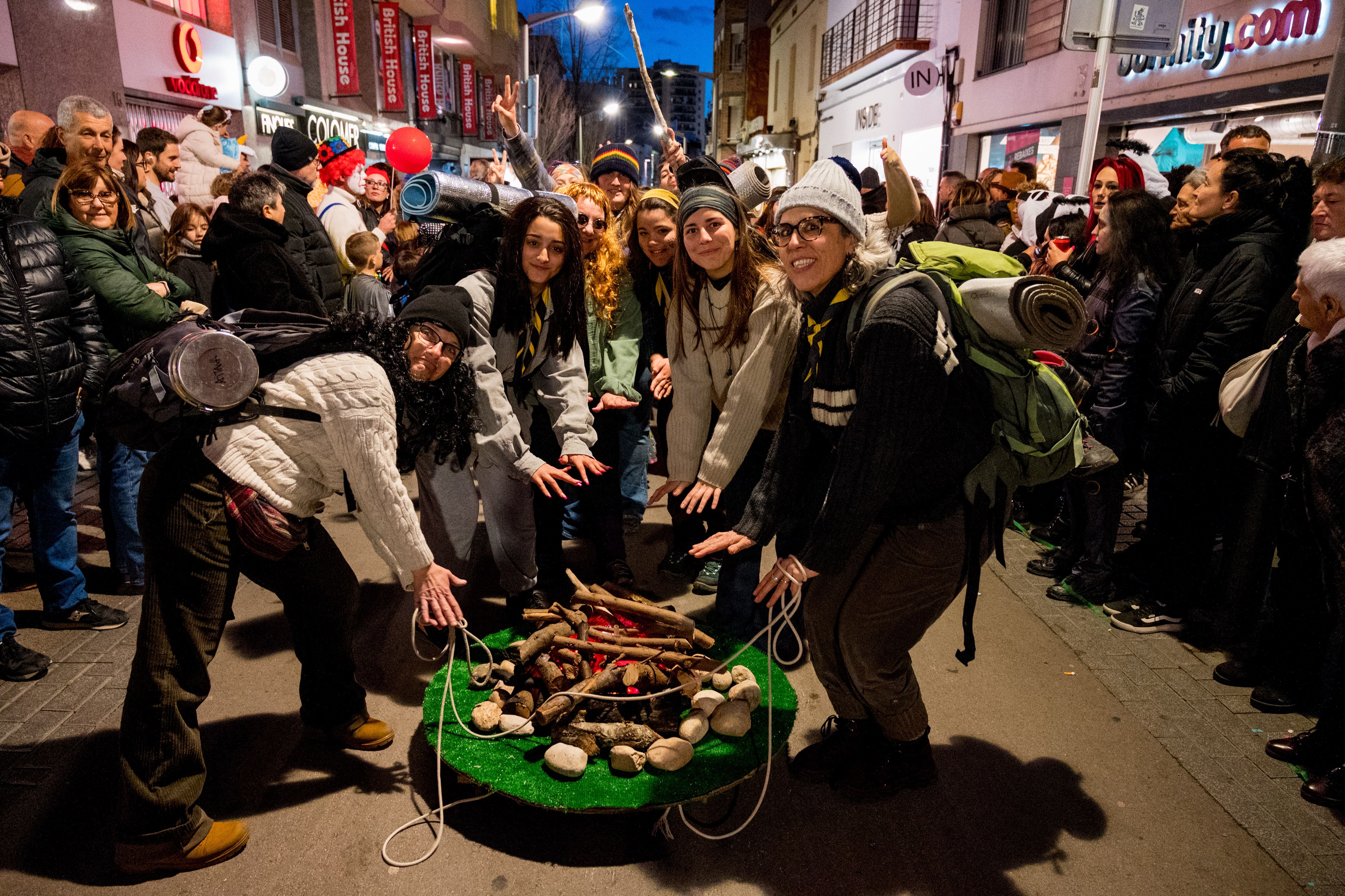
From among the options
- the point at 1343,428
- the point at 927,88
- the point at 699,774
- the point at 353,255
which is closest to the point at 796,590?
the point at 699,774

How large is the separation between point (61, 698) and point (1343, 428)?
4732 mm

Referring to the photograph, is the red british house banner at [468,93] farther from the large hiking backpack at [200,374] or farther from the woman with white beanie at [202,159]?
the large hiking backpack at [200,374]

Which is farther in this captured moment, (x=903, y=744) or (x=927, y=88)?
(x=927, y=88)

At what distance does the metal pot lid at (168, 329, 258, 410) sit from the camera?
202 cm

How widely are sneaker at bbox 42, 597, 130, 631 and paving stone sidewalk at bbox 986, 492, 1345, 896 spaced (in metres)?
4.45

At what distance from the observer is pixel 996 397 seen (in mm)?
2268

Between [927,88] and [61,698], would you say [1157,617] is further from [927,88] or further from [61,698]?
[927,88]

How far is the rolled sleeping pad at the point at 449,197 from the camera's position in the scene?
126 inches

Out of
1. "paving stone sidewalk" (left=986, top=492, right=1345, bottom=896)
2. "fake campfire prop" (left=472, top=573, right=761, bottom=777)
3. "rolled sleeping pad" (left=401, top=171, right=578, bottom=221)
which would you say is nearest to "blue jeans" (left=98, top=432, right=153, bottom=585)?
"rolled sleeping pad" (left=401, top=171, right=578, bottom=221)

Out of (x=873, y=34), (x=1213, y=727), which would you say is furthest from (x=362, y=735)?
(x=873, y=34)

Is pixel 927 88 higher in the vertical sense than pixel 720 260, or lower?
higher

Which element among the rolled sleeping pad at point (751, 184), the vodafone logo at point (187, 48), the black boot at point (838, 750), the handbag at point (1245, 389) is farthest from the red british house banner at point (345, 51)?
the black boot at point (838, 750)

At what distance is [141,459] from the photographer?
3.96 m

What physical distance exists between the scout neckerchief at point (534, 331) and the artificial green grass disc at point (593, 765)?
1382mm
